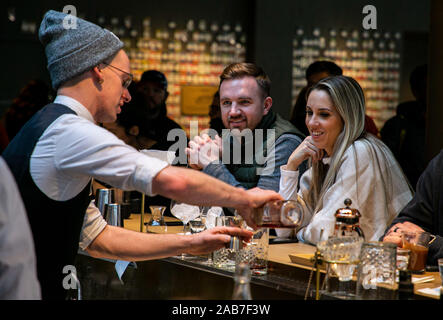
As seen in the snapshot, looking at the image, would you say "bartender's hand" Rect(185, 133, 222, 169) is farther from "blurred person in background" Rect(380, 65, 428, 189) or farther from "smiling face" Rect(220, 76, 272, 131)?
"blurred person in background" Rect(380, 65, 428, 189)

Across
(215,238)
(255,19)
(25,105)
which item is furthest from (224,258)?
(255,19)

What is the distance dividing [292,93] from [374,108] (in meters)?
1.06

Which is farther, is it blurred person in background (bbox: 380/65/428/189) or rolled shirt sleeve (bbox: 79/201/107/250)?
blurred person in background (bbox: 380/65/428/189)

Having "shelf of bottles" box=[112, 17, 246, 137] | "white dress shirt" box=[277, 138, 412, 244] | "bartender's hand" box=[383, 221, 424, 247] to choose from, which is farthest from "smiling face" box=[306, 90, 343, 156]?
"shelf of bottles" box=[112, 17, 246, 137]

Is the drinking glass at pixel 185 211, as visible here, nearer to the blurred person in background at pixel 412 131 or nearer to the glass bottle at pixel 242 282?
the glass bottle at pixel 242 282

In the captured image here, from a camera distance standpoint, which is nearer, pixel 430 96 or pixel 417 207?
pixel 417 207

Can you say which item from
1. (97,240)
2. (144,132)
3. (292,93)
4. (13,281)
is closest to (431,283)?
(97,240)

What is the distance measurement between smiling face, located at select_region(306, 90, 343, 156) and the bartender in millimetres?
1063

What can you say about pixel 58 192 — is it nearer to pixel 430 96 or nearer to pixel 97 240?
pixel 97 240

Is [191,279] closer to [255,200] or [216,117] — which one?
[255,200]

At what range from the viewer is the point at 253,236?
2.46m

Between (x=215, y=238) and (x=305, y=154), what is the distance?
1145 millimetres

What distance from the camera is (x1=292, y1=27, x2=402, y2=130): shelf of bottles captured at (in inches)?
297

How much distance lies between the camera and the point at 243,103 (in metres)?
3.83
